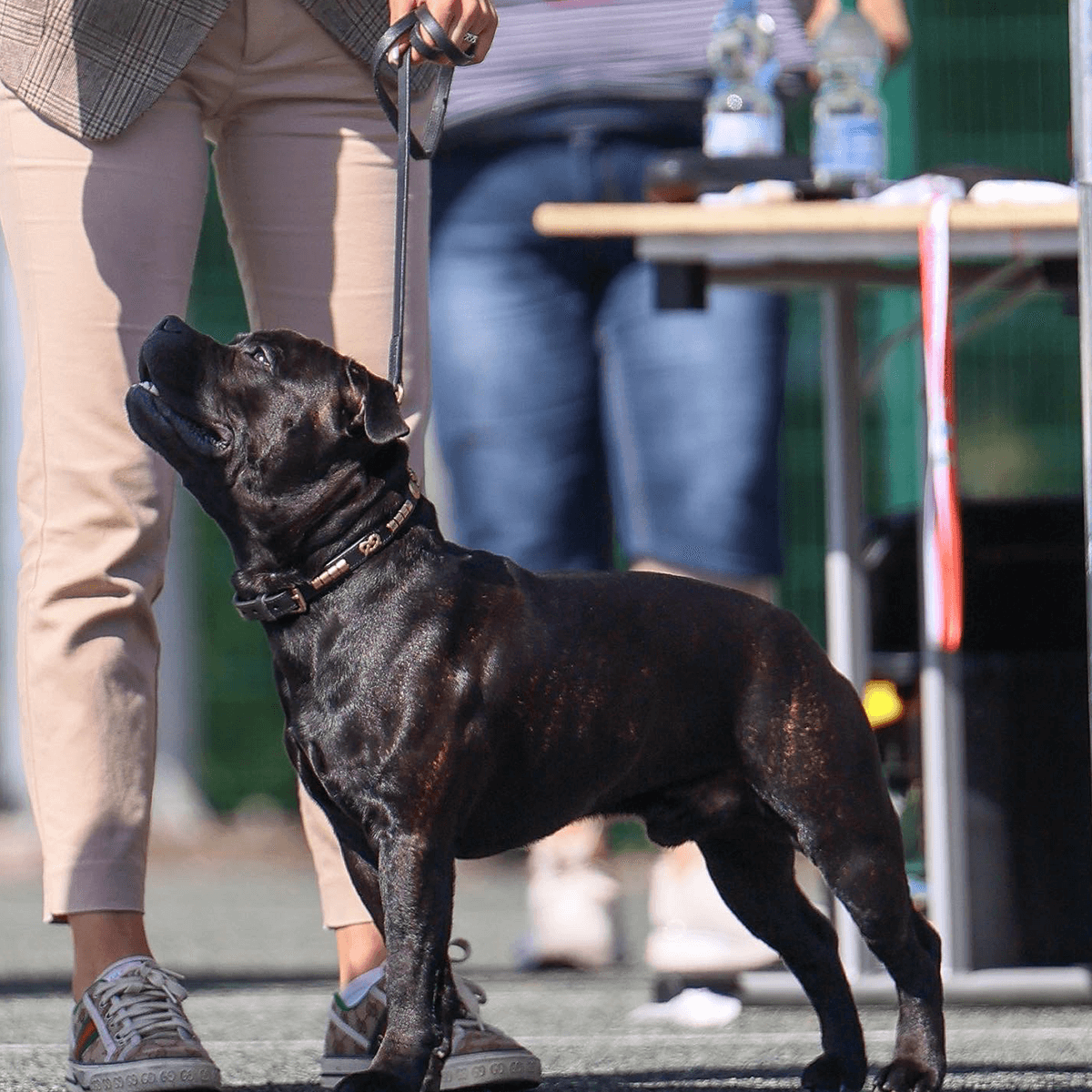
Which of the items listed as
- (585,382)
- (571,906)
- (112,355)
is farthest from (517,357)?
(112,355)

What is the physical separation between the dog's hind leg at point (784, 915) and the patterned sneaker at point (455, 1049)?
0.33m

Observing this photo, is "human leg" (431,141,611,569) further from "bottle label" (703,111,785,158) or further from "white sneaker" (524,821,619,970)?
"white sneaker" (524,821,619,970)

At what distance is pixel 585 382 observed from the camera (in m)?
4.07

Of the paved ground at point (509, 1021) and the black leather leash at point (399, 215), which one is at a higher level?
the black leather leash at point (399, 215)

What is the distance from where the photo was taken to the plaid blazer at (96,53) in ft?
8.86

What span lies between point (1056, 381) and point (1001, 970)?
349 cm

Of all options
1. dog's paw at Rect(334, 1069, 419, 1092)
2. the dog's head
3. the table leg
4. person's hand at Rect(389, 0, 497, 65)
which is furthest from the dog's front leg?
the table leg

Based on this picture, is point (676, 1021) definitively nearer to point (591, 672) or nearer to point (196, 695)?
point (591, 672)

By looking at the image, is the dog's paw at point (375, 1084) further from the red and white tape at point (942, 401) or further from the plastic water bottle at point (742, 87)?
the plastic water bottle at point (742, 87)

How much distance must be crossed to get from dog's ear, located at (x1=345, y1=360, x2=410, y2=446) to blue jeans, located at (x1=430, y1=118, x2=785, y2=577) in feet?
4.85

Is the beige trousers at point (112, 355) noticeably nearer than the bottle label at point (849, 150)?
Yes

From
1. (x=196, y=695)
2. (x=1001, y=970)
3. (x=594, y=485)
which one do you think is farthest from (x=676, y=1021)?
(x=196, y=695)

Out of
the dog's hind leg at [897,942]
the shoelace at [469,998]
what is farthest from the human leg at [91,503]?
the dog's hind leg at [897,942]

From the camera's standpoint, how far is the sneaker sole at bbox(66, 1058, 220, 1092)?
2508 mm
